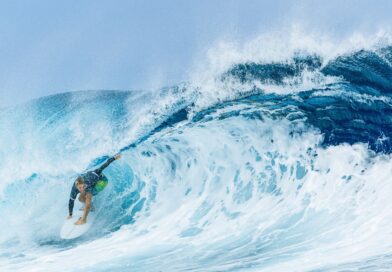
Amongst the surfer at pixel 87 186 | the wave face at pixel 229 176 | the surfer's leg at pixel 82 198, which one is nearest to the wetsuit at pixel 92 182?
the surfer at pixel 87 186

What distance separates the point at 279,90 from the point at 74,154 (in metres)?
4.26

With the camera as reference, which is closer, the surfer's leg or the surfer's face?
the surfer's face

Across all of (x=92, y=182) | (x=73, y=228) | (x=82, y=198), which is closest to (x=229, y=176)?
(x=92, y=182)

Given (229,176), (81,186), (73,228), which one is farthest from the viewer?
(229,176)

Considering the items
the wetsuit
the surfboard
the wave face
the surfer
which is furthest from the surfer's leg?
the wave face

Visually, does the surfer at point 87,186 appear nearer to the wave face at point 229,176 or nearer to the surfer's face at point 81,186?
the surfer's face at point 81,186

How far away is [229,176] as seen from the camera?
9391 millimetres

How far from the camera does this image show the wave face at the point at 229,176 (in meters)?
7.68

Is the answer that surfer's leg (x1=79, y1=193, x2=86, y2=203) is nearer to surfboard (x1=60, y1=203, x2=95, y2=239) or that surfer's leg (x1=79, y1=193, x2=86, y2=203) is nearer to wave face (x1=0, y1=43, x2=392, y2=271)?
surfboard (x1=60, y1=203, x2=95, y2=239)

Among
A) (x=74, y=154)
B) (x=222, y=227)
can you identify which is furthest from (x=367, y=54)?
(x=74, y=154)

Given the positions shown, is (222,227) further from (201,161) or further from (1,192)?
(1,192)

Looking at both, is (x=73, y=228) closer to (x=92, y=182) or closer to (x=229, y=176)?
(x=92, y=182)

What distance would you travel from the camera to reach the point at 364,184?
8.52 m

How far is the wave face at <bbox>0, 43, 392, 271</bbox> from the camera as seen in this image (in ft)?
25.2
